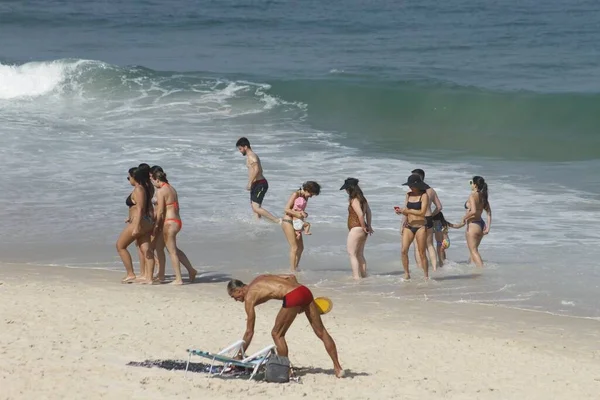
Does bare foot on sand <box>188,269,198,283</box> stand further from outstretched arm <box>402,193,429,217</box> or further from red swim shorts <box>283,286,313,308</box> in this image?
red swim shorts <box>283,286,313,308</box>

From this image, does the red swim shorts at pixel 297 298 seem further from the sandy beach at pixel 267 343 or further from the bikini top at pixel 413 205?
the bikini top at pixel 413 205

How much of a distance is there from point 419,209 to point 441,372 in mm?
4045

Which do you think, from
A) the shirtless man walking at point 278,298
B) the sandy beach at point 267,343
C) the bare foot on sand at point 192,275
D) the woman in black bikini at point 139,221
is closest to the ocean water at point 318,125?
the bare foot on sand at point 192,275

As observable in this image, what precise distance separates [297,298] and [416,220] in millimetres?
4923

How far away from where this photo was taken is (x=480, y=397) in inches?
379

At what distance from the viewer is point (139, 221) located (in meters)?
13.5

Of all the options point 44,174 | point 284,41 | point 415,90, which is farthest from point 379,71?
point 44,174


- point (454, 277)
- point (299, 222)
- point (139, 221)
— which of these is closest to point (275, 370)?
point (139, 221)

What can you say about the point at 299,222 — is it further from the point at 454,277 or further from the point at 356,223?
the point at 454,277

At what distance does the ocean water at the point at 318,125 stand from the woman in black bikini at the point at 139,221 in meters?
1.26

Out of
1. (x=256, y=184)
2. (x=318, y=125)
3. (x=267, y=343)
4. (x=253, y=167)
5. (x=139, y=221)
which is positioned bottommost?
(x=267, y=343)

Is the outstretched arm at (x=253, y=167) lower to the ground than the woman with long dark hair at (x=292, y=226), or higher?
higher

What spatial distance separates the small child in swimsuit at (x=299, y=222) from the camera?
1426 cm

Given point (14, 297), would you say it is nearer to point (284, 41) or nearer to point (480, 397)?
point (480, 397)
